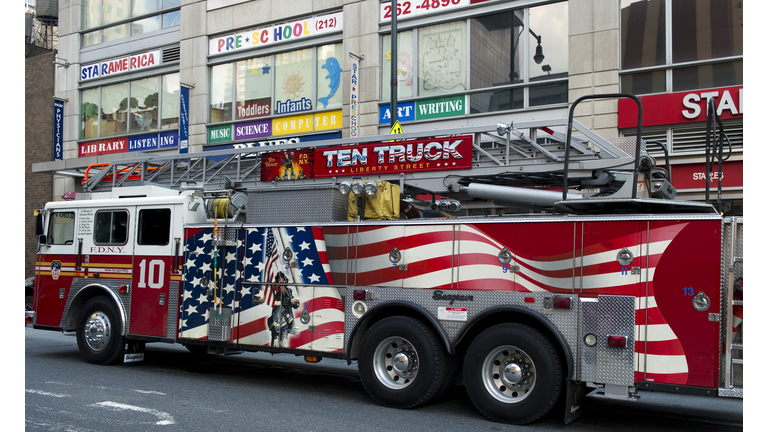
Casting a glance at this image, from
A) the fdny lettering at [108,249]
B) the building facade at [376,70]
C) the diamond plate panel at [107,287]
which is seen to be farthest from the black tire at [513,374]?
the building facade at [376,70]

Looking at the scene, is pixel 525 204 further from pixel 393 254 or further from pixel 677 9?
pixel 677 9

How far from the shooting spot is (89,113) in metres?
25.6

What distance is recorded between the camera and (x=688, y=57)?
14.8 m

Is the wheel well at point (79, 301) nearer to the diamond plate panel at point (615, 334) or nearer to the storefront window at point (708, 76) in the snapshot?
the diamond plate panel at point (615, 334)

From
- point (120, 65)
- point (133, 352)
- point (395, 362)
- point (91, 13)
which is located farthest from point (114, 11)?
point (395, 362)

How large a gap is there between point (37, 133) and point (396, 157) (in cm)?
2455

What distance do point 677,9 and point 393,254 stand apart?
11.2m

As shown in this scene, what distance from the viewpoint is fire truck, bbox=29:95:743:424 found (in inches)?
248

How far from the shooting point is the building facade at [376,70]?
48.2ft

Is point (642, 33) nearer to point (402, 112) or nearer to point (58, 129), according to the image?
point (402, 112)

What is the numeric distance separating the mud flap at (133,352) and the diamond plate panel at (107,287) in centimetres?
47

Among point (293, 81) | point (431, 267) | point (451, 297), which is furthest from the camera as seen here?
point (293, 81)

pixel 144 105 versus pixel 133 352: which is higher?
pixel 144 105

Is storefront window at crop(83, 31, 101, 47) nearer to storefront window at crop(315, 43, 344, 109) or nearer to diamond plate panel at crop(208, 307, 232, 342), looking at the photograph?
storefront window at crop(315, 43, 344, 109)
